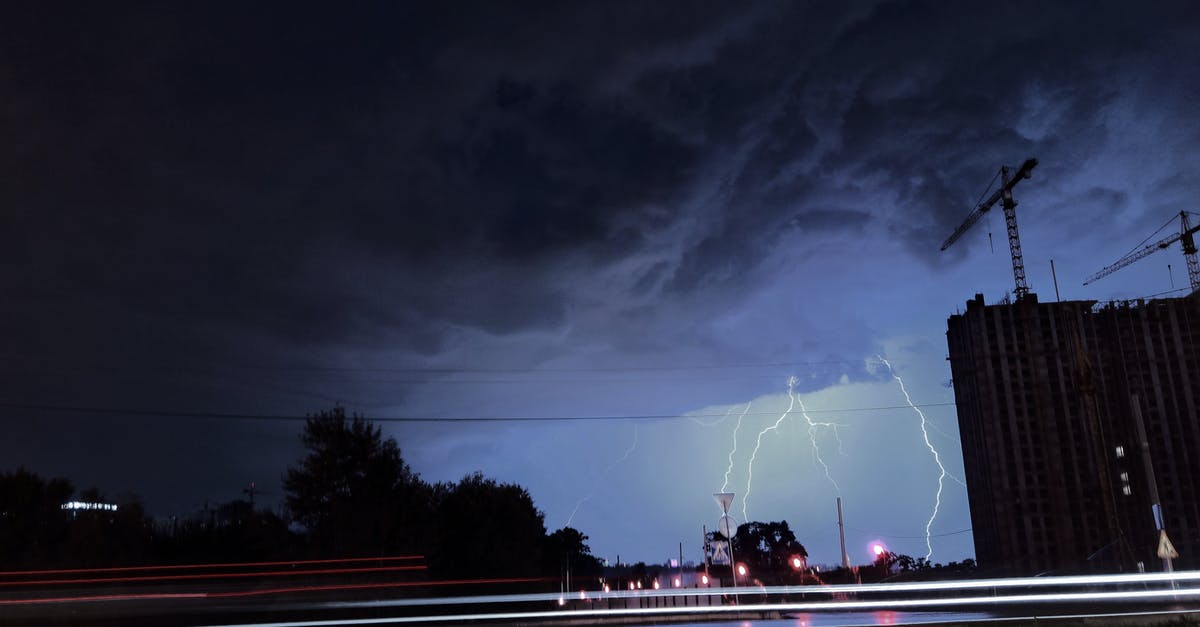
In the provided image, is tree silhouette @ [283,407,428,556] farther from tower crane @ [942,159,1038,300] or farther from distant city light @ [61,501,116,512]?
tower crane @ [942,159,1038,300]

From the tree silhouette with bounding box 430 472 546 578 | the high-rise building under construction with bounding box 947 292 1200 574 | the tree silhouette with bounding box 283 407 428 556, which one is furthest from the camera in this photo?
the high-rise building under construction with bounding box 947 292 1200 574

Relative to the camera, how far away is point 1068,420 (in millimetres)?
91938

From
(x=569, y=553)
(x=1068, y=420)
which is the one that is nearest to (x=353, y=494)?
(x=569, y=553)

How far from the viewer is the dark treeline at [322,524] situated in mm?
41844

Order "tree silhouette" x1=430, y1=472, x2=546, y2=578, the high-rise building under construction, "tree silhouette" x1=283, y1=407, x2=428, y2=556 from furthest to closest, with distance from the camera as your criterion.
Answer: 1. the high-rise building under construction
2. "tree silhouette" x1=430, y1=472, x2=546, y2=578
3. "tree silhouette" x1=283, y1=407, x2=428, y2=556

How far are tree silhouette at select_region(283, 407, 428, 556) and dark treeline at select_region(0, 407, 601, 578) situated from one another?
0.17 feet

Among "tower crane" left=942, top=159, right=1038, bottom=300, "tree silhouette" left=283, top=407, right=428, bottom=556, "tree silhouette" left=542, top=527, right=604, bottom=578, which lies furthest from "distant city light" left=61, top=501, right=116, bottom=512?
"tower crane" left=942, top=159, right=1038, bottom=300

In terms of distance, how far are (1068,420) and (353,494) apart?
82.0 meters

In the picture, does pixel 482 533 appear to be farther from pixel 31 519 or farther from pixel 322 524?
pixel 31 519

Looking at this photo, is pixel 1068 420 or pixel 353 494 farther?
pixel 1068 420

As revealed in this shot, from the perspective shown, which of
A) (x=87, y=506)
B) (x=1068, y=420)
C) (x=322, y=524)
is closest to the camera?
(x=322, y=524)

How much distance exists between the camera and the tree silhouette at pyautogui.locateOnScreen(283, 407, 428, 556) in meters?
41.5

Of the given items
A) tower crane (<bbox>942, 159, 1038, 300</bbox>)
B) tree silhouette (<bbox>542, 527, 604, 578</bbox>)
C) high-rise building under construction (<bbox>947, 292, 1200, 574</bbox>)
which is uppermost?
tower crane (<bbox>942, 159, 1038, 300</bbox>)

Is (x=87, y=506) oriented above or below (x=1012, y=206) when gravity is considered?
below
